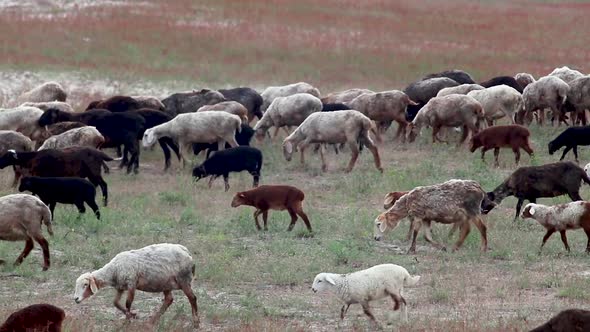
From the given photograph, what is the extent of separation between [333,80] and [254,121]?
7.08 meters

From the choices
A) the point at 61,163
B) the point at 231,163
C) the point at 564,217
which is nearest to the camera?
the point at 564,217

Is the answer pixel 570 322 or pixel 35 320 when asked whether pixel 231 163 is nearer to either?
pixel 35 320

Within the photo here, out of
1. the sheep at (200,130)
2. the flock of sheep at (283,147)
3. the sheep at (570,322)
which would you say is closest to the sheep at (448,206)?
the flock of sheep at (283,147)

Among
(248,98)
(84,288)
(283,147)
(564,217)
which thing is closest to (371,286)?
(84,288)

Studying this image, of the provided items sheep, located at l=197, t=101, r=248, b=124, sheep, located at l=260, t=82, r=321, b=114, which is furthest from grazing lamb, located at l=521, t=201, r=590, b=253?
sheep, located at l=260, t=82, r=321, b=114

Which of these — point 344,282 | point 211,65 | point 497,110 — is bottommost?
point 211,65

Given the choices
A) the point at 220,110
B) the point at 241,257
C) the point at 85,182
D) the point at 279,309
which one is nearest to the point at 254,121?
the point at 220,110

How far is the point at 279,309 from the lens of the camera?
42.4 feet

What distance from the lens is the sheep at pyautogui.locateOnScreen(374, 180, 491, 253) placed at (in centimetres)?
1584

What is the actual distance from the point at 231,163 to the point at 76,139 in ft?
11.0

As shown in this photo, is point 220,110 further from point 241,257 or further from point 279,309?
point 279,309

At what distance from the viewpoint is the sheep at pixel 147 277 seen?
480 inches

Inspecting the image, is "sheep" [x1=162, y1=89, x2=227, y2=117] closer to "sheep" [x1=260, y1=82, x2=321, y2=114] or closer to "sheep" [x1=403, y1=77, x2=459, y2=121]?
"sheep" [x1=260, y1=82, x2=321, y2=114]

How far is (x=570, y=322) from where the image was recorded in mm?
10297
